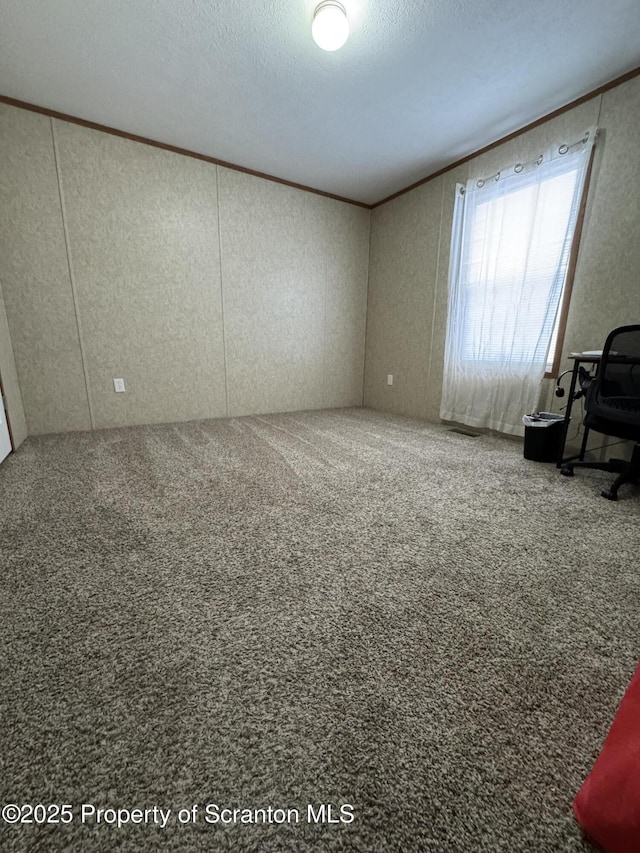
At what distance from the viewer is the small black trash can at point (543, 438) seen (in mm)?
2172

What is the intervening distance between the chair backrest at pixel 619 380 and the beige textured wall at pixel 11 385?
142 inches

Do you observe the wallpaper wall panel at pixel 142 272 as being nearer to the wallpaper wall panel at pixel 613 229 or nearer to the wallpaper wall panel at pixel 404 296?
the wallpaper wall panel at pixel 404 296

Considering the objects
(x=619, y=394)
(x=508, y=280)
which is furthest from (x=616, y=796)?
(x=508, y=280)

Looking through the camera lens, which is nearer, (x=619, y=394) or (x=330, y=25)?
(x=330, y=25)

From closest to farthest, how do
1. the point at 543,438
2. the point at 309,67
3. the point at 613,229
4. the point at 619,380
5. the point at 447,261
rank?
1. the point at 619,380
2. the point at 309,67
3. the point at 613,229
4. the point at 543,438
5. the point at 447,261

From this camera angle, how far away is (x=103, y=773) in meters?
0.57

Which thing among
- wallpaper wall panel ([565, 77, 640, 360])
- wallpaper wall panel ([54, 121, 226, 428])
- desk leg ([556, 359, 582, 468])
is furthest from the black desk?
wallpaper wall panel ([54, 121, 226, 428])

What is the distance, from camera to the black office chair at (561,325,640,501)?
1.61 meters

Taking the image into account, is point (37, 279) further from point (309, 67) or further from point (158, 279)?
point (309, 67)

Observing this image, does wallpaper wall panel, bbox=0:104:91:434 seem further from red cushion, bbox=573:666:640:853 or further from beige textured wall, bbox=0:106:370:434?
red cushion, bbox=573:666:640:853

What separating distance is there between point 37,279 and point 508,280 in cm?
368

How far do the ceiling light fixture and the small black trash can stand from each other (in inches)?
94.2

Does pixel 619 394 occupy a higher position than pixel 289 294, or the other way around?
pixel 289 294

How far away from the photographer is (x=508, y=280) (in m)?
2.61
